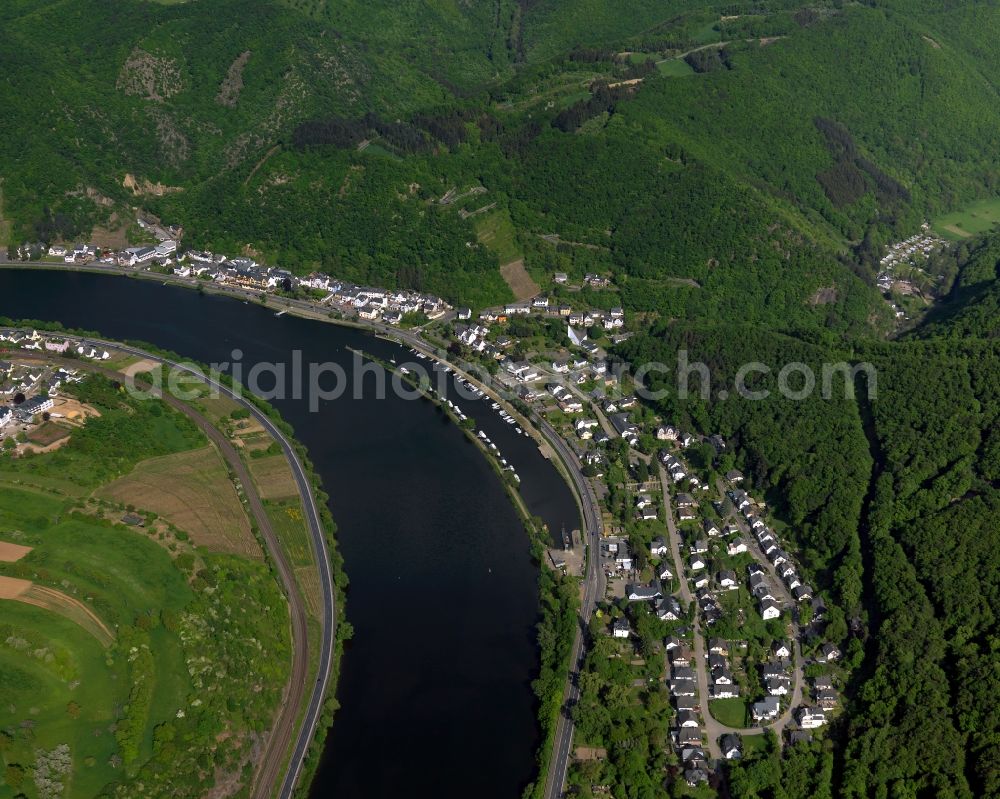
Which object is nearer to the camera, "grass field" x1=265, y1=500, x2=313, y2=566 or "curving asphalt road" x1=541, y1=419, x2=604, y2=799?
"curving asphalt road" x1=541, y1=419, x2=604, y2=799

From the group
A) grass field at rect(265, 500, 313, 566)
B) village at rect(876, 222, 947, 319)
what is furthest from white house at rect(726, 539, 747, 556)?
village at rect(876, 222, 947, 319)

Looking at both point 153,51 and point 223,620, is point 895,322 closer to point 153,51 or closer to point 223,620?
point 223,620

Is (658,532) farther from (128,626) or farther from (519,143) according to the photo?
(519,143)

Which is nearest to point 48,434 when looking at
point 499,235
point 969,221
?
point 499,235

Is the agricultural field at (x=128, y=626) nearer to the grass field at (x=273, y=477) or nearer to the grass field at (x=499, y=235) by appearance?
the grass field at (x=273, y=477)

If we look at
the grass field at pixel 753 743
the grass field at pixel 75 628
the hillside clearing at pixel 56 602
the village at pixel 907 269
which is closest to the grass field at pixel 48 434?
the grass field at pixel 75 628

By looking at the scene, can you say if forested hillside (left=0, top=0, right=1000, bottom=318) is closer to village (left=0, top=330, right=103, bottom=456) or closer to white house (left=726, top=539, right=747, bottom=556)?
village (left=0, top=330, right=103, bottom=456)
